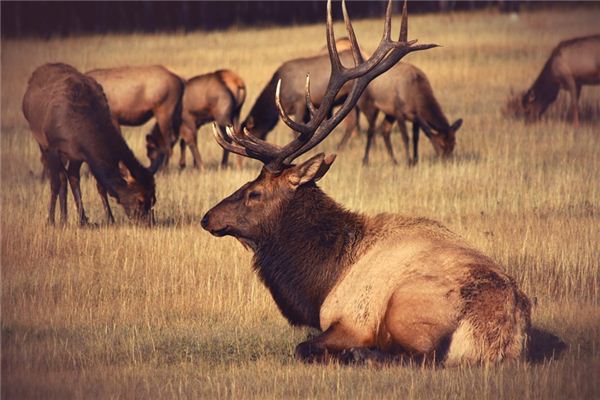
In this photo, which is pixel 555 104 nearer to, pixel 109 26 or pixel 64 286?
pixel 64 286

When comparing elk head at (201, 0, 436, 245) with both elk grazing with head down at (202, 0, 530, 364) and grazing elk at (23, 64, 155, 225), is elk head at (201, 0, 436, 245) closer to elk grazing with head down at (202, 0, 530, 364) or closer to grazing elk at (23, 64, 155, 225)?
elk grazing with head down at (202, 0, 530, 364)

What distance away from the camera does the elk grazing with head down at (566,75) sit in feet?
69.4

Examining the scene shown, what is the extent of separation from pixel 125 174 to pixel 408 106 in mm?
6031

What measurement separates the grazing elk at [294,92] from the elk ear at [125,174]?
17.2 ft

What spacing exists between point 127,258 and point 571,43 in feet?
42.9

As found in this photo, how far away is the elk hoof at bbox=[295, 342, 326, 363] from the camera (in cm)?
727

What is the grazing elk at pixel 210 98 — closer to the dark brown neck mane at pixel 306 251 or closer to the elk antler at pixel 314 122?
the elk antler at pixel 314 122

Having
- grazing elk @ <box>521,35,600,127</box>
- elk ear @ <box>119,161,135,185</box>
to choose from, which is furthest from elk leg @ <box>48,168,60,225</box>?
grazing elk @ <box>521,35,600,127</box>

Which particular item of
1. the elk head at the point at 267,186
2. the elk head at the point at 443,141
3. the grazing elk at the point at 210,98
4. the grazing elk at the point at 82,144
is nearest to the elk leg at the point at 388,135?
the elk head at the point at 443,141

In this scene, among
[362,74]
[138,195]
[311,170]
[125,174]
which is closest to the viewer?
[311,170]

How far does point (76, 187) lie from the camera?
12906mm

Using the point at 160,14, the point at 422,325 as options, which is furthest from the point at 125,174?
the point at 160,14

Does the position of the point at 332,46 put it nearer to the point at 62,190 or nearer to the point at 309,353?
the point at 309,353

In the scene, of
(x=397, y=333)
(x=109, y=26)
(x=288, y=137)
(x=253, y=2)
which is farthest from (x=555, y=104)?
(x=253, y=2)
